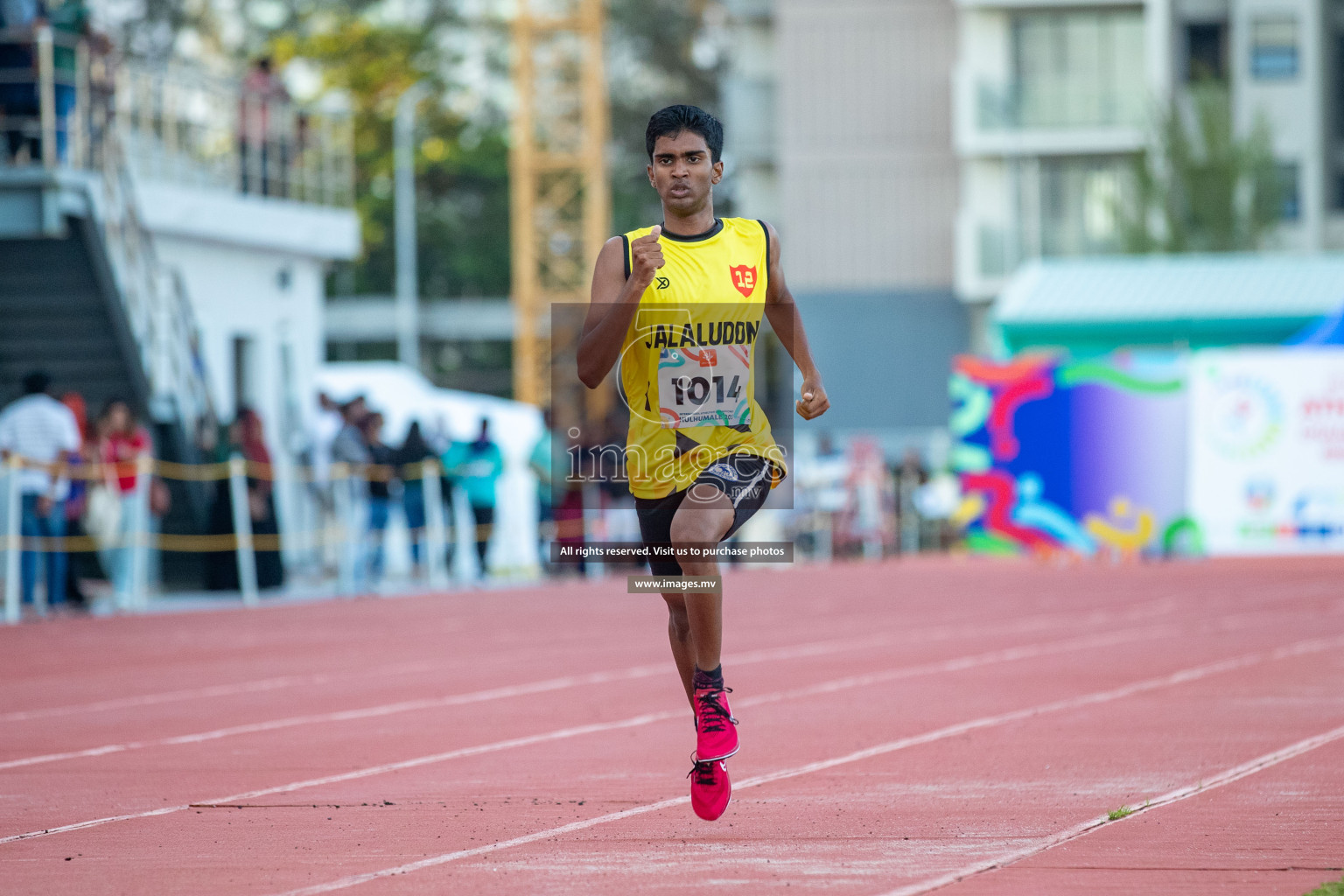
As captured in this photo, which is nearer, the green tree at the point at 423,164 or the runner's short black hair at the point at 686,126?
the runner's short black hair at the point at 686,126

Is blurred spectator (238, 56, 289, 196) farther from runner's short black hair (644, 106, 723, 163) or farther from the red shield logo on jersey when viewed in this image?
the red shield logo on jersey

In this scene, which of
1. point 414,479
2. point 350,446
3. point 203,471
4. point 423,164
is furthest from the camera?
point 423,164

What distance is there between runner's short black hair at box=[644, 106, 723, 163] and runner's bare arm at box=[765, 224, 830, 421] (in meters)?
0.33

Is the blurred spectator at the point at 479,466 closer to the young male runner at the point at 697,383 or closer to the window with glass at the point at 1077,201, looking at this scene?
the young male runner at the point at 697,383

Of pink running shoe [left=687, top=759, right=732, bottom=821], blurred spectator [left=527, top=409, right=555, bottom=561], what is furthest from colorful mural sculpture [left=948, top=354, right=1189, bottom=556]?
pink running shoe [left=687, top=759, right=732, bottom=821]

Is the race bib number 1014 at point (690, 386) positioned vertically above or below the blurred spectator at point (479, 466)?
above

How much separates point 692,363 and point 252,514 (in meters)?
15.3

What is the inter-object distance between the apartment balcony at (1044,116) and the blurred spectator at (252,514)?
30.9m

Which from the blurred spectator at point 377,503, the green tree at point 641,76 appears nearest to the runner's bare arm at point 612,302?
the blurred spectator at point 377,503

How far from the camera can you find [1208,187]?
45875 millimetres

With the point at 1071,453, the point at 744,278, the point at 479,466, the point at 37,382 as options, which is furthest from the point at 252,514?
the point at 744,278

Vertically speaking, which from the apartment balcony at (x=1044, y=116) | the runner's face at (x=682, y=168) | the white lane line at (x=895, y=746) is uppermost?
the apartment balcony at (x=1044, y=116)

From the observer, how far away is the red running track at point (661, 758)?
5934 mm

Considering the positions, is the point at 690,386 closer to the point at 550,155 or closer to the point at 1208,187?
the point at 1208,187
